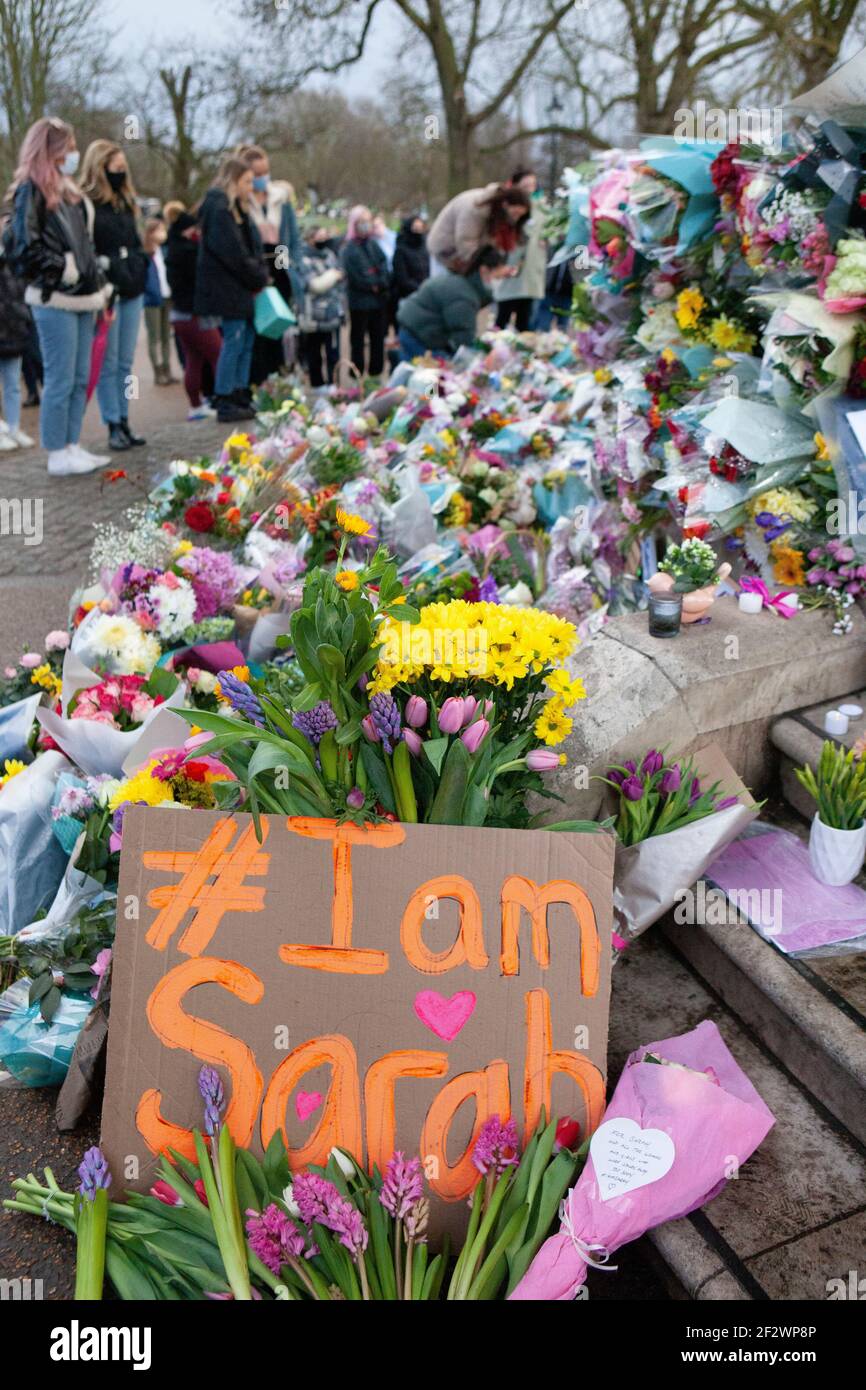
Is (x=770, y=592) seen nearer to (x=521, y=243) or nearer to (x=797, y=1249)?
(x=797, y=1249)

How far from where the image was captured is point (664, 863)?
2.47 meters

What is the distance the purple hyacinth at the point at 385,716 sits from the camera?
76.7 inches

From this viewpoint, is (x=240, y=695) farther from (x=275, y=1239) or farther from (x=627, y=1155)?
(x=627, y=1155)

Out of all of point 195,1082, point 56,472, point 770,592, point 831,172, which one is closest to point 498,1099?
A: point 195,1082

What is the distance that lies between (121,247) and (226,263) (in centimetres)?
82

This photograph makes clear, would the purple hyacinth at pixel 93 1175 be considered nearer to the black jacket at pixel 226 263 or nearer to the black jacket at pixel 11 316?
the black jacket at pixel 11 316

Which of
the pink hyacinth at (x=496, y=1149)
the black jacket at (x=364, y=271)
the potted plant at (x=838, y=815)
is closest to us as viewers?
the pink hyacinth at (x=496, y=1149)

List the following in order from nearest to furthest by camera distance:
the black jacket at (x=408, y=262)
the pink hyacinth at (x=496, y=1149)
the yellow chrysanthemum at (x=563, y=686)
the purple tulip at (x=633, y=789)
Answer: the pink hyacinth at (x=496, y=1149) < the yellow chrysanthemum at (x=563, y=686) < the purple tulip at (x=633, y=789) < the black jacket at (x=408, y=262)

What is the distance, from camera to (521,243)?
356 inches

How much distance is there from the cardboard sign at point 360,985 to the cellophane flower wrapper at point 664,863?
452mm

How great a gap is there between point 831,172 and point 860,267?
34cm

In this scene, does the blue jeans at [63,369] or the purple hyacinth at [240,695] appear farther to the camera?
the blue jeans at [63,369]

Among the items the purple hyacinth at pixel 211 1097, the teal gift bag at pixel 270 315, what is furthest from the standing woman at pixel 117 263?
the purple hyacinth at pixel 211 1097
